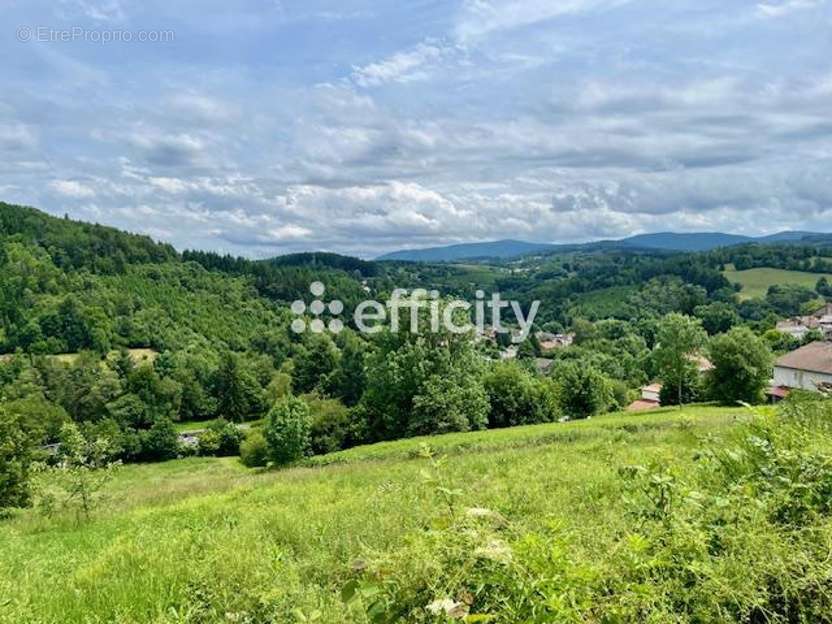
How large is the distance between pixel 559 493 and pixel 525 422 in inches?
1534

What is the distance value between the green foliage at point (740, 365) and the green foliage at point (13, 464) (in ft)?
150

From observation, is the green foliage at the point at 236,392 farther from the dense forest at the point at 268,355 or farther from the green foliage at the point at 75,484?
the green foliage at the point at 75,484

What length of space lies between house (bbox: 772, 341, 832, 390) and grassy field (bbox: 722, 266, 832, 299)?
398 ft

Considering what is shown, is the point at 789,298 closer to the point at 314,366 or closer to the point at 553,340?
the point at 553,340

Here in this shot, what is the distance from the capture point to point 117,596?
177 inches

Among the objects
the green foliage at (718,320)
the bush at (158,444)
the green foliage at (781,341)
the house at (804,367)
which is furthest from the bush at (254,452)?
the green foliage at (718,320)

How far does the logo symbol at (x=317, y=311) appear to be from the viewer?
14312 cm

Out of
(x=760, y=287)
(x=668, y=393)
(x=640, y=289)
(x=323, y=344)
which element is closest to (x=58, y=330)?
(x=323, y=344)

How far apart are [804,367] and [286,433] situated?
52855 mm

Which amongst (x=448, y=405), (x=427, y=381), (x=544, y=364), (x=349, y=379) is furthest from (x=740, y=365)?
(x=544, y=364)

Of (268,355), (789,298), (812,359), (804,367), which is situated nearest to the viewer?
(804,367)

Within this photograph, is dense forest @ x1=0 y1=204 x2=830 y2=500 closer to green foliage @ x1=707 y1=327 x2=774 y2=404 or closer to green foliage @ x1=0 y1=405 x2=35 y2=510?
green foliage @ x1=707 y1=327 x2=774 y2=404

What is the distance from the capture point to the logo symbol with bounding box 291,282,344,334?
14312 centimetres

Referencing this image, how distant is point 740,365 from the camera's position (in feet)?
133
